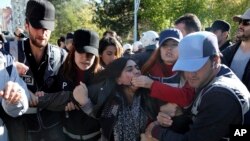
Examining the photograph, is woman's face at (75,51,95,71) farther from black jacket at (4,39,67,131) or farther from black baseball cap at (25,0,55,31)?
black baseball cap at (25,0,55,31)

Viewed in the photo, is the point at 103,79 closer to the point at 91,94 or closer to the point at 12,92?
the point at 91,94

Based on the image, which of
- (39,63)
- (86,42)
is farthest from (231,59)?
(39,63)

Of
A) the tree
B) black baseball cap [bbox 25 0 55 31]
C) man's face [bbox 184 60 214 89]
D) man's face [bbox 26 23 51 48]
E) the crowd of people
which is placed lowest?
the tree

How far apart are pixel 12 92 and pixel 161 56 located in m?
1.60

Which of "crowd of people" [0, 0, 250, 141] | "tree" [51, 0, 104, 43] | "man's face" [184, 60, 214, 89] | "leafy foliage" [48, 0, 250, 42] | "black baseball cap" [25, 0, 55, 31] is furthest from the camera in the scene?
"tree" [51, 0, 104, 43]

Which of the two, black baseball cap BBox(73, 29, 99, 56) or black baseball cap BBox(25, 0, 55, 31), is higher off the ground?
black baseball cap BBox(25, 0, 55, 31)

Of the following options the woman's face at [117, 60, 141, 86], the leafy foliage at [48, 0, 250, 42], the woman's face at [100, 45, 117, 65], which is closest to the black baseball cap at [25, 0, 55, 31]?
the woman's face at [117, 60, 141, 86]

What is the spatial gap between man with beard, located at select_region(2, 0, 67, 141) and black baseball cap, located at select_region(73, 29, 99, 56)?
0.25 meters

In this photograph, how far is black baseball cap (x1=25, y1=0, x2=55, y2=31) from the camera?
3637 millimetres

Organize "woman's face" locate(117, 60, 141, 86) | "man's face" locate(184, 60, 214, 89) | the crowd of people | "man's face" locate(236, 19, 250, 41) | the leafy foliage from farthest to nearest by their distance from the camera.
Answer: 1. the leafy foliage
2. "man's face" locate(236, 19, 250, 41)
3. "woman's face" locate(117, 60, 141, 86)
4. the crowd of people
5. "man's face" locate(184, 60, 214, 89)

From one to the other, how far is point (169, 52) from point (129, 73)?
0.49 m

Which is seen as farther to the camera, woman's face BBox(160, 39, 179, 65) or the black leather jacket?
the black leather jacket

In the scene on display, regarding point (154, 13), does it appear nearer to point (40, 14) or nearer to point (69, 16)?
point (40, 14)

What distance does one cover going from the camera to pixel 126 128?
11.5ft
